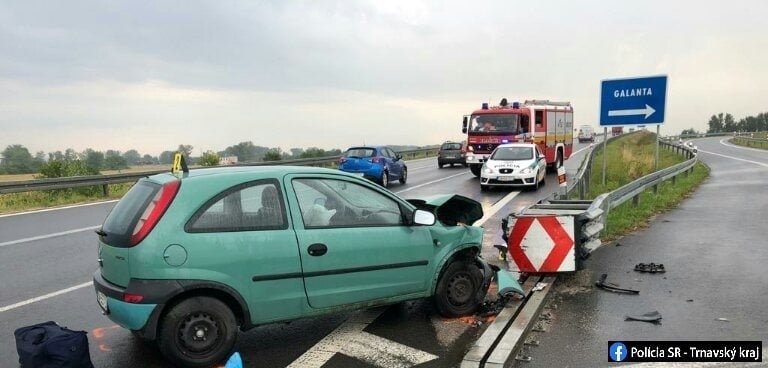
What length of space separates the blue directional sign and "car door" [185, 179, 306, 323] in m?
10.8

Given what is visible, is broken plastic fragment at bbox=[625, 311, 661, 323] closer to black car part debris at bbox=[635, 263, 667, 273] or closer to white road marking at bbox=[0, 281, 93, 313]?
black car part debris at bbox=[635, 263, 667, 273]

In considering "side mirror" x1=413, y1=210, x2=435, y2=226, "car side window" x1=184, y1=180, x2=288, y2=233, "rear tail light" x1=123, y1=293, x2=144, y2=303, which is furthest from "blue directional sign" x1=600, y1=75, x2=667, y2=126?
"rear tail light" x1=123, y1=293, x2=144, y2=303

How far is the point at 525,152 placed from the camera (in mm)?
17891

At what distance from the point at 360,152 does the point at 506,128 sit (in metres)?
5.99

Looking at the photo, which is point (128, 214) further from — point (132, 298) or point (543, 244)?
point (543, 244)

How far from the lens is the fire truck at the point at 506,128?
846 inches

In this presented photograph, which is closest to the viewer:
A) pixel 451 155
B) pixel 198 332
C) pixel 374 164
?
pixel 198 332

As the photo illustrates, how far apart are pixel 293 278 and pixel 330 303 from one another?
1.40 feet

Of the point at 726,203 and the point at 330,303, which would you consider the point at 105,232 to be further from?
the point at 726,203

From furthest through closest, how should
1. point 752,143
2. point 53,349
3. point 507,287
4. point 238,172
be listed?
point 752,143 → point 507,287 → point 238,172 → point 53,349

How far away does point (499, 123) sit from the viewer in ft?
71.1

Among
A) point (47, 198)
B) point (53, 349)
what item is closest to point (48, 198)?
point (47, 198)

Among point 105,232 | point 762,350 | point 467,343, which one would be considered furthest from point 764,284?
point 105,232

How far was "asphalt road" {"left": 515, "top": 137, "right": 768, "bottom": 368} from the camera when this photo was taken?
4656mm
